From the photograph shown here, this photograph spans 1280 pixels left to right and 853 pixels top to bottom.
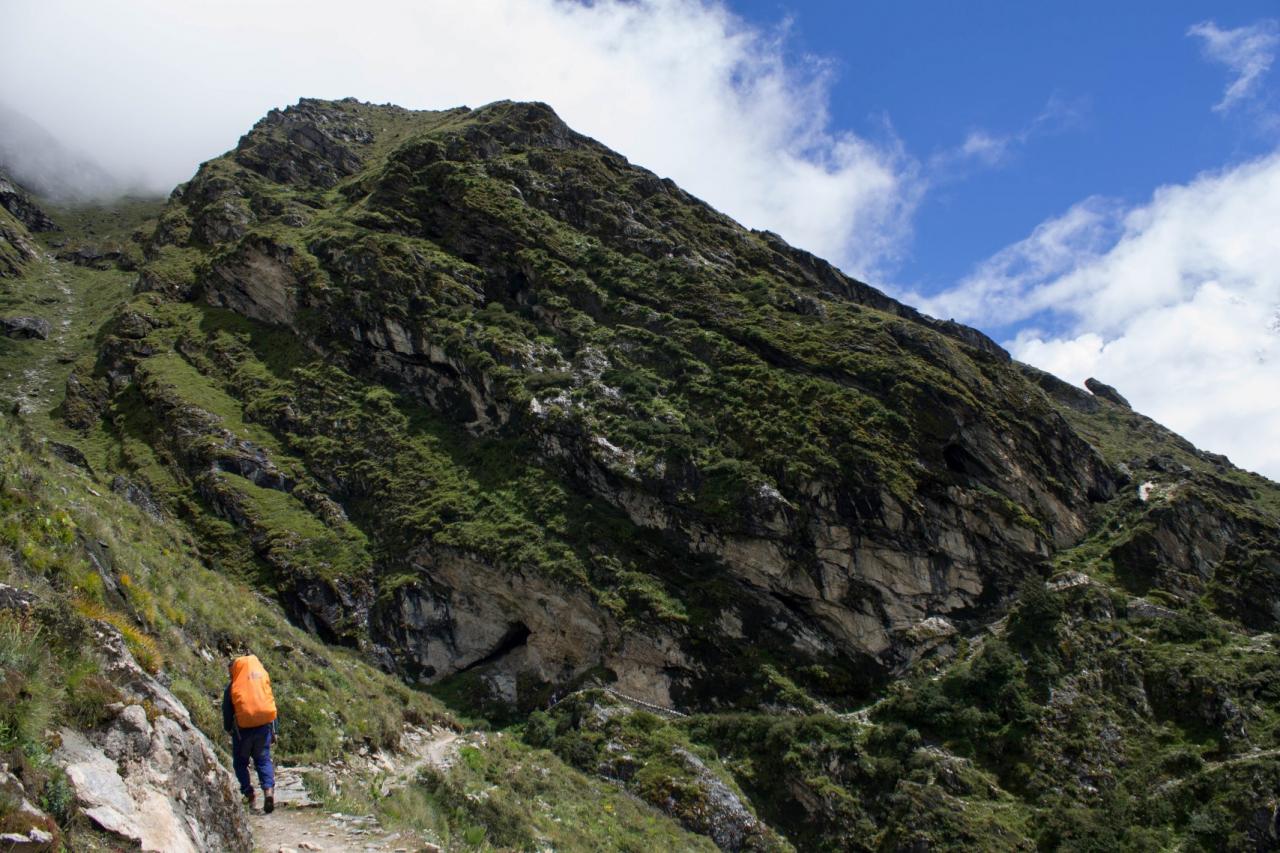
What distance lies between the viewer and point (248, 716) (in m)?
9.12

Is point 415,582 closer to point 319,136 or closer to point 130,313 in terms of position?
point 130,313

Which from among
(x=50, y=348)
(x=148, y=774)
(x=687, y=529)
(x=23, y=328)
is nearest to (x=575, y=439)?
(x=687, y=529)

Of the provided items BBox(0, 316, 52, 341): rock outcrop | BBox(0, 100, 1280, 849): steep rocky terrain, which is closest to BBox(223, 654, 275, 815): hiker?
BBox(0, 100, 1280, 849): steep rocky terrain

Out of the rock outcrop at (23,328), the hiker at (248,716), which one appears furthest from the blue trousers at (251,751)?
the rock outcrop at (23,328)

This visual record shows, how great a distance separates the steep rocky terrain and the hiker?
6.03 m

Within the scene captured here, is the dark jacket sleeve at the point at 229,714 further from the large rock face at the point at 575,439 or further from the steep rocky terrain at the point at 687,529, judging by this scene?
the large rock face at the point at 575,439

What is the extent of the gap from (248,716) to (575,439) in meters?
37.7

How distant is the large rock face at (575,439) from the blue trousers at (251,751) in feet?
93.5

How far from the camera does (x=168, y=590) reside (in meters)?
14.7

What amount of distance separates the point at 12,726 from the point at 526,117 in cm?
8297

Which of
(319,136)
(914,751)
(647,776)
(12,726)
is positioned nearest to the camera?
(12,726)

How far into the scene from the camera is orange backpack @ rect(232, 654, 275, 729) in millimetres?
9133

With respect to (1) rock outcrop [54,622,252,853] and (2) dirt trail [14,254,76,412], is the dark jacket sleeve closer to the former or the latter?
(1) rock outcrop [54,622,252,853]

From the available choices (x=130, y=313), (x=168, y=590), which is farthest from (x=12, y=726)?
(x=130, y=313)
